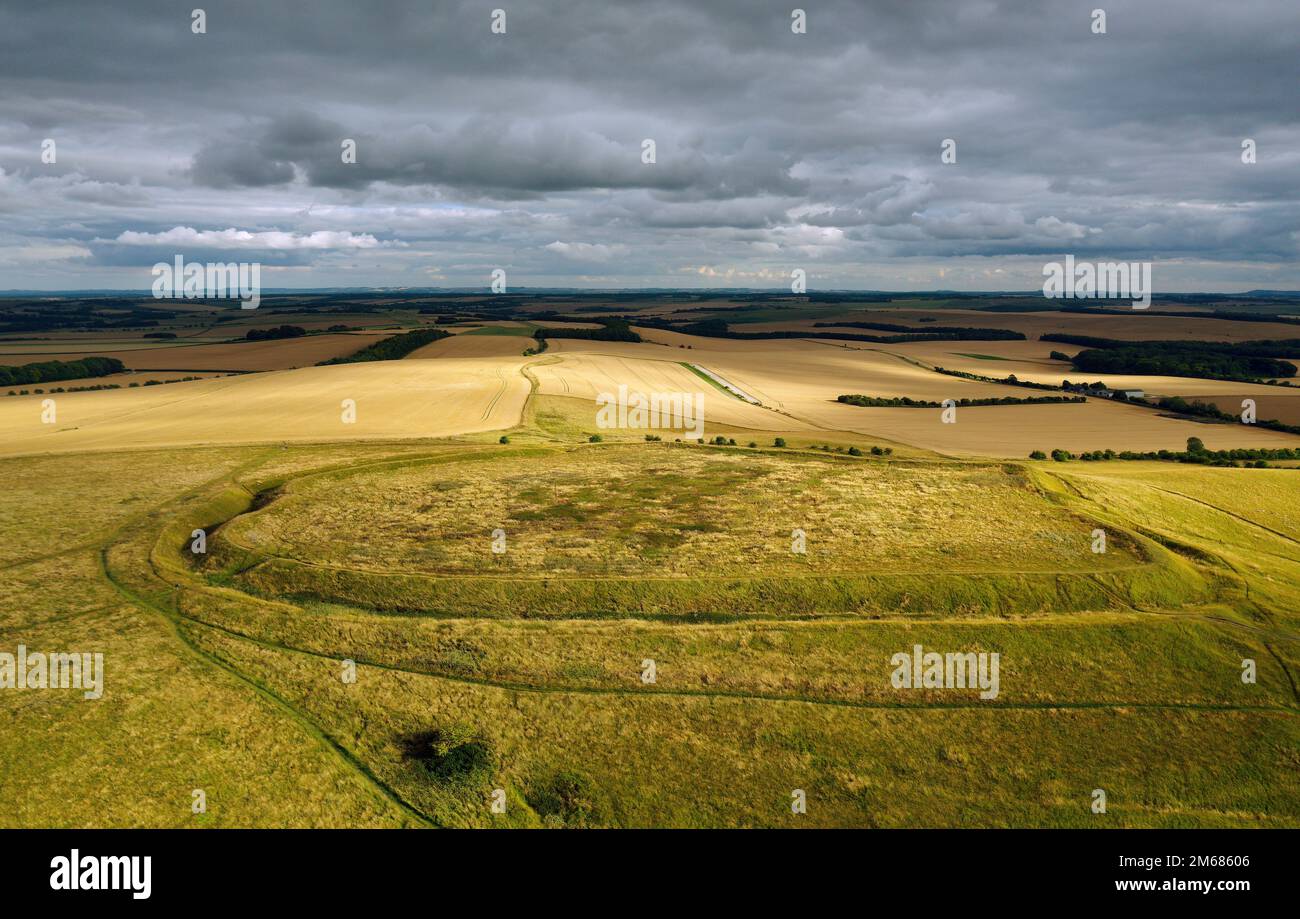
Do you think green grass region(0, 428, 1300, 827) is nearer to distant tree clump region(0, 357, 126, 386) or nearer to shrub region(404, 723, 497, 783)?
shrub region(404, 723, 497, 783)

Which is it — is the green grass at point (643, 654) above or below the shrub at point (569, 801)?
above

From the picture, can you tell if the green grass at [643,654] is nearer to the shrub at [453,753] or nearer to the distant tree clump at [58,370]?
the shrub at [453,753]

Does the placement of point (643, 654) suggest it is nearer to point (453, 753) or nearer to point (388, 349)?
point (453, 753)

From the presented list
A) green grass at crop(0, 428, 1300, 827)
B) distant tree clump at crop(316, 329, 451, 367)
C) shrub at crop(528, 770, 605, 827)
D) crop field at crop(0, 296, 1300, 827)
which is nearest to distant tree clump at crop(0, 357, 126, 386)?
distant tree clump at crop(316, 329, 451, 367)

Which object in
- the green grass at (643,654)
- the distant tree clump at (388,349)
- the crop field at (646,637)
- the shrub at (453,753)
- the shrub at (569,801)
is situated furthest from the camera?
the distant tree clump at (388,349)

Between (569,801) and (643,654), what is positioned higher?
(643,654)

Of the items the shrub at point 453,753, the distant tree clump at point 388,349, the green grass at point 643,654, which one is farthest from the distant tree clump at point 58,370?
the shrub at point 453,753

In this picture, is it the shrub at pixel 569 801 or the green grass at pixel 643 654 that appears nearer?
the shrub at pixel 569 801

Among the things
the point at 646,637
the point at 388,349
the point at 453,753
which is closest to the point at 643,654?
the point at 646,637
